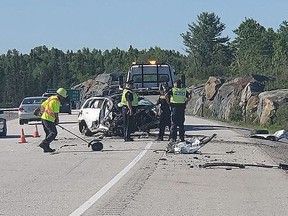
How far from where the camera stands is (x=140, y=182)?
13.6m

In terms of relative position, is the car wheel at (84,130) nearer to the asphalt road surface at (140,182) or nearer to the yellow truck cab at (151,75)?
the yellow truck cab at (151,75)

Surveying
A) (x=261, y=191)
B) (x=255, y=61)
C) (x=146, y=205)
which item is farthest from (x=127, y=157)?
(x=255, y=61)

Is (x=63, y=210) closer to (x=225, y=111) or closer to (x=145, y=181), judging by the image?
(x=145, y=181)

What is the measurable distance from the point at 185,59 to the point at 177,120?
372 ft

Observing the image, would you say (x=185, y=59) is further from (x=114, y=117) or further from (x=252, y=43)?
(x=114, y=117)

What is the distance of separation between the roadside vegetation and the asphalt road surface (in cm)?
4034

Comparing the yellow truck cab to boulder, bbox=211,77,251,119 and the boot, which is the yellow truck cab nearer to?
the boot

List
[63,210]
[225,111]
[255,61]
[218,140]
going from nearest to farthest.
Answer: [63,210] → [218,140] → [225,111] → [255,61]

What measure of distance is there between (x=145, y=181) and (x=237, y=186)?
170 centimetres

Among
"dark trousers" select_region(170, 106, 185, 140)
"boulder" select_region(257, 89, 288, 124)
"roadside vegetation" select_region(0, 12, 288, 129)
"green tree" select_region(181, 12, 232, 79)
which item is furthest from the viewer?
"green tree" select_region(181, 12, 232, 79)

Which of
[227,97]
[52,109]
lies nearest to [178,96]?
[52,109]

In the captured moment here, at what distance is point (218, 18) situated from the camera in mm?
126438

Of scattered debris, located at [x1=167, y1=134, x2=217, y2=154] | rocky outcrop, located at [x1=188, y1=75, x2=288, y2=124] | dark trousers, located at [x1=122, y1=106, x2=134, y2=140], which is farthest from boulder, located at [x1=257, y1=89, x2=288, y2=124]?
scattered debris, located at [x1=167, y1=134, x2=217, y2=154]

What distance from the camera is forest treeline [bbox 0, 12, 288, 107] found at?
303 feet
